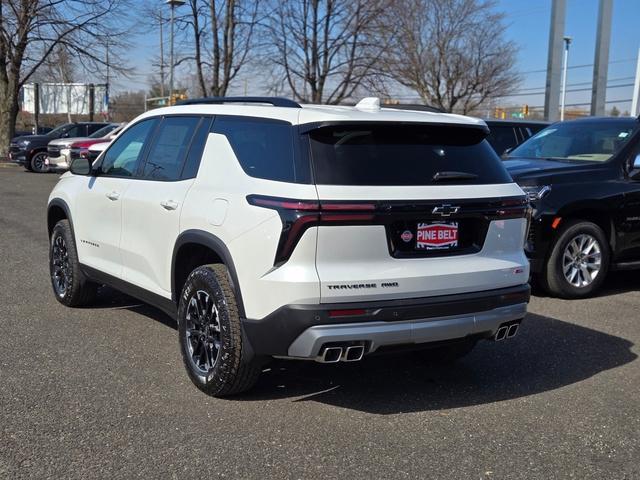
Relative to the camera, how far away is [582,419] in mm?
4059

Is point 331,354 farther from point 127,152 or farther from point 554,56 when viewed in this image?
point 554,56

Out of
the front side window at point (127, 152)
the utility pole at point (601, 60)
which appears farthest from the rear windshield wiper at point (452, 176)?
the utility pole at point (601, 60)

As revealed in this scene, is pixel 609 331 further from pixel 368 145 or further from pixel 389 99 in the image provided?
pixel 389 99

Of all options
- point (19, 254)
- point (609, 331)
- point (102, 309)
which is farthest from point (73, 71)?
point (609, 331)

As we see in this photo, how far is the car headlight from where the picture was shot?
6.93 m

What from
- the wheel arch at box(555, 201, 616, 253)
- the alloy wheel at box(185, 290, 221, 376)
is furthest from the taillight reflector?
the wheel arch at box(555, 201, 616, 253)

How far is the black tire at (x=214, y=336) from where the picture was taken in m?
3.92

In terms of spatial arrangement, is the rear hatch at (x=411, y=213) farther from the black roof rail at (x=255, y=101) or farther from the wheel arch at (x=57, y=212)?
the wheel arch at (x=57, y=212)

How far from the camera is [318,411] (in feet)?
13.5

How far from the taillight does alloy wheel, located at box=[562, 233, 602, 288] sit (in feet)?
13.3

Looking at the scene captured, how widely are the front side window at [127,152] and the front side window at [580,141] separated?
4799 mm

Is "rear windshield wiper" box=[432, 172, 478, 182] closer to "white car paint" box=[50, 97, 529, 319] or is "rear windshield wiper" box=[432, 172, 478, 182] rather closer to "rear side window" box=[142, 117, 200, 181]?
"white car paint" box=[50, 97, 529, 319]

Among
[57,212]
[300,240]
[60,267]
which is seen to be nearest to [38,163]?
[57,212]

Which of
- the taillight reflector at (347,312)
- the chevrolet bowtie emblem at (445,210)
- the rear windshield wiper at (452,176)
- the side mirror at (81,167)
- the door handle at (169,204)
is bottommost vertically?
the taillight reflector at (347,312)
